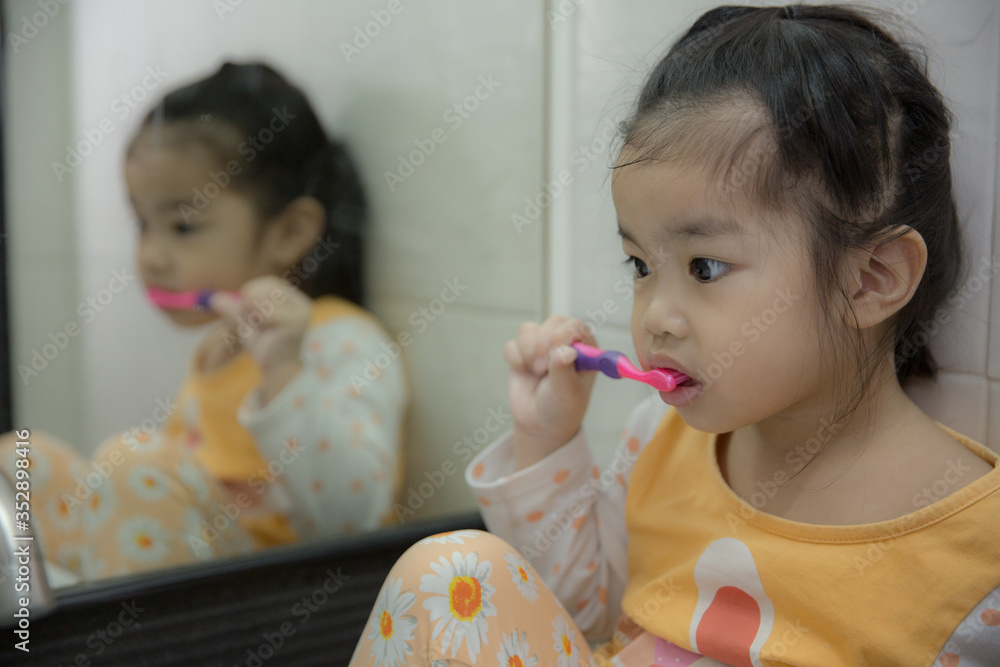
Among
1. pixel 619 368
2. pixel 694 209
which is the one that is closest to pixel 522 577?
pixel 619 368

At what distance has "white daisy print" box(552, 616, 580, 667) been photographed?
541 mm

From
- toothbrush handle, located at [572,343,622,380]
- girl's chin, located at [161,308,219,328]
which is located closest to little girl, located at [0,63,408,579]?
girl's chin, located at [161,308,219,328]

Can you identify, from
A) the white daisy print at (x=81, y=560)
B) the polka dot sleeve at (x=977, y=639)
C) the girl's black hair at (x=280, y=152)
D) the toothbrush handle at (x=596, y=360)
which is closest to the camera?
the polka dot sleeve at (x=977, y=639)

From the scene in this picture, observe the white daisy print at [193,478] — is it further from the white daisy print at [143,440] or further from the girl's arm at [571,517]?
the girl's arm at [571,517]

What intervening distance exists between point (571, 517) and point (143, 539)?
427mm

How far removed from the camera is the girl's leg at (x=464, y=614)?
0.50 m

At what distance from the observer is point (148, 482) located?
85 cm

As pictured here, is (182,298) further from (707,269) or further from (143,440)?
(707,269)

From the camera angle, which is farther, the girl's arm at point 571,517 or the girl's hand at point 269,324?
the girl's hand at point 269,324

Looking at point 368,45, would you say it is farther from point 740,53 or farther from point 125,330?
point 740,53

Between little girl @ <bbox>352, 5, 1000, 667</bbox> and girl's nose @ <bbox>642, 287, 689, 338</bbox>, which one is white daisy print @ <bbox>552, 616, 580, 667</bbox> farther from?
girl's nose @ <bbox>642, 287, 689, 338</bbox>

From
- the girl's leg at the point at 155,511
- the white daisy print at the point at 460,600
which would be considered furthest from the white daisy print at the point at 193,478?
the white daisy print at the point at 460,600

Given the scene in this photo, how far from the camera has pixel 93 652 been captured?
26.3 inches

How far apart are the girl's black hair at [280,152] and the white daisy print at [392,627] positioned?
492mm
